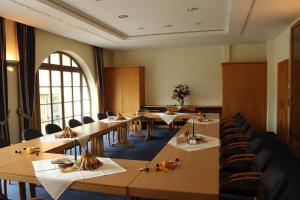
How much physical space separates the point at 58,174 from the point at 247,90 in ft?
22.1

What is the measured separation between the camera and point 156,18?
545 cm

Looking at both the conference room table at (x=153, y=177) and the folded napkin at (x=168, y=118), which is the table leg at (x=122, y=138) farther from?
the conference room table at (x=153, y=177)

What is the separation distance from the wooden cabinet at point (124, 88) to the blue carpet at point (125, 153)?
129 centimetres

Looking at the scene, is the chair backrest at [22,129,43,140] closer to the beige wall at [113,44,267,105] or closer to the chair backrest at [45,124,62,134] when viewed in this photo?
the chair backrest at [45,124,62,134]

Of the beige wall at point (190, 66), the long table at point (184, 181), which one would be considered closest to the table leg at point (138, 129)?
the beige wall at point (190, 66)

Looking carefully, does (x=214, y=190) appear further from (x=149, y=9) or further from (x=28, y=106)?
(x=28, y=106)

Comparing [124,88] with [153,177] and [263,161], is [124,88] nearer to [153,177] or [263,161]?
[263,161]

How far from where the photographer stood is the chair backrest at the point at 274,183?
1926 mm

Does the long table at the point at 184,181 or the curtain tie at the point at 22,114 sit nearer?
the long table at the point at 184,181

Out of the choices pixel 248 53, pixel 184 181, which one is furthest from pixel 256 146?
pixel 248 53

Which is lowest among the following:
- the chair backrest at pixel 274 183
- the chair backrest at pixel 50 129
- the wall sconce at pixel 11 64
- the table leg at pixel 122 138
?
the table leg at pixel 122 138

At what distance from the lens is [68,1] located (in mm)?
4289

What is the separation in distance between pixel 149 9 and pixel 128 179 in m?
3.54

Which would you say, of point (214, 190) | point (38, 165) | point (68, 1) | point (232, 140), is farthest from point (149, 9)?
point (214, 190)
